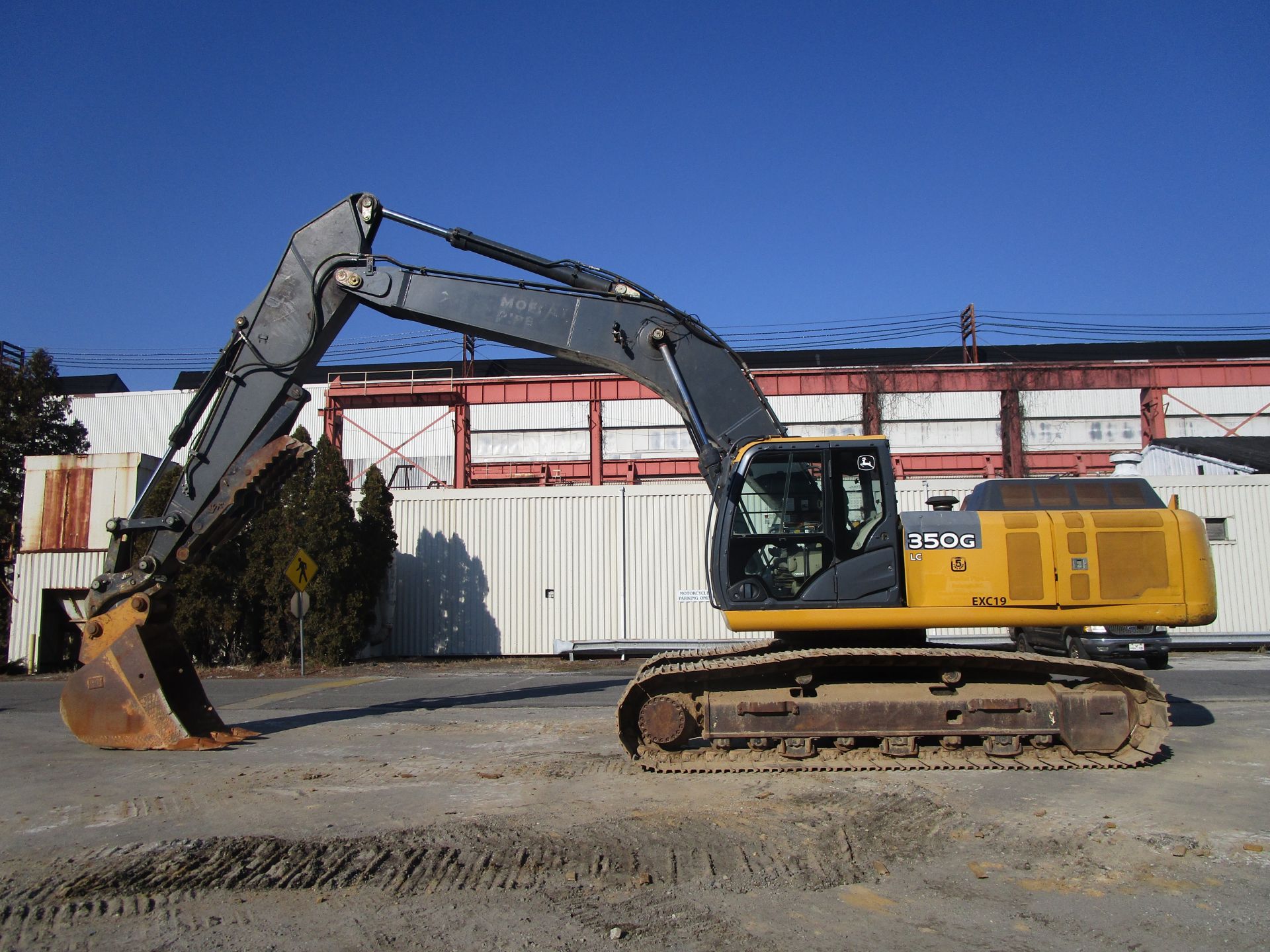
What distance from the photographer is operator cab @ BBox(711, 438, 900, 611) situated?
7453 millimetres

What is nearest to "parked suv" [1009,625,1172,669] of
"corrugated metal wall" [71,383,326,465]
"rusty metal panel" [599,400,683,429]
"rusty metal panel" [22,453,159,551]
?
"rusty metal panel" [22,453,159,551]

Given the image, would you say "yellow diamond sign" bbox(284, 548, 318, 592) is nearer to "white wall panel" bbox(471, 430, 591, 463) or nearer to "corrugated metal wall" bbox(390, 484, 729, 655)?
"corrugated metal wall" bbox(390, 484, 729, 655)

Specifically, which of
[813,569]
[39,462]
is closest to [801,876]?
[813,569]

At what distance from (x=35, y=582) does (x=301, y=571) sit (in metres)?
7.08

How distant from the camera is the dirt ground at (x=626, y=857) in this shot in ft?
13.9

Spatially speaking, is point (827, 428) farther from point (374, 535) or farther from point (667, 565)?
point (374, 535)

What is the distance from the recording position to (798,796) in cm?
645

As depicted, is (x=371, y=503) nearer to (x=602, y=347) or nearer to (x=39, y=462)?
(x=39, y=462)

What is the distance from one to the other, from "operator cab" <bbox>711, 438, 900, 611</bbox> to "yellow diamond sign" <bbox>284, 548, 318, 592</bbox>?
12853mm

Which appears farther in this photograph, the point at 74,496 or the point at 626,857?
the point at 74,496

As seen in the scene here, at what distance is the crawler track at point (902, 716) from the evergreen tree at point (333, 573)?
45.4 feet

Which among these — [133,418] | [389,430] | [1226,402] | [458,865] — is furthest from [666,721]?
[133,418]

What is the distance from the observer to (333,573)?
1969 centimetres

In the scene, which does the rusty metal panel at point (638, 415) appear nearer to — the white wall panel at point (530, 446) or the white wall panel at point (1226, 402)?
the white wall panel at point (530, 446)
